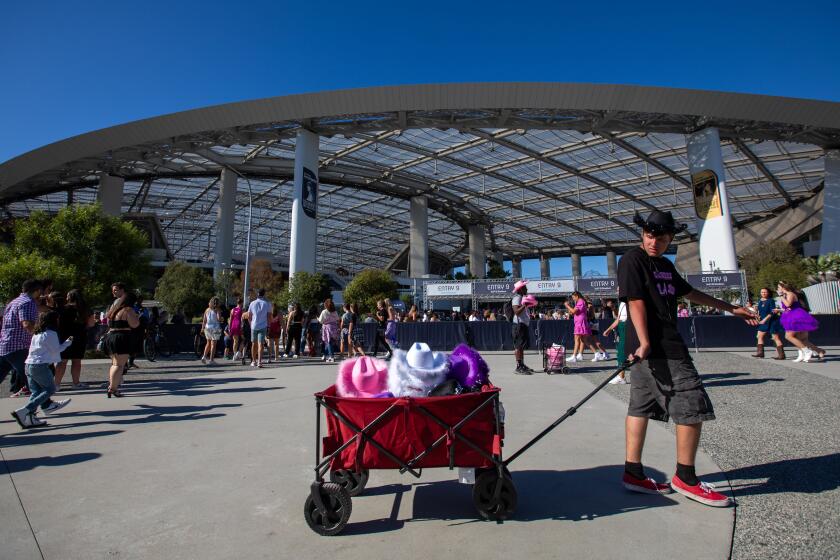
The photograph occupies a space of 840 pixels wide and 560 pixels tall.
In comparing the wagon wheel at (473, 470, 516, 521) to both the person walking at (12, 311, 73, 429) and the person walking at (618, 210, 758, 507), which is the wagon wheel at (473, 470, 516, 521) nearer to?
the person walking at (618, 210, 758, 507)

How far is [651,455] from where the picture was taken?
3418 mm

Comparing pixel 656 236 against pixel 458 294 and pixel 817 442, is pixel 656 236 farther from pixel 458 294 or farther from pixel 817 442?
pixel 458 294

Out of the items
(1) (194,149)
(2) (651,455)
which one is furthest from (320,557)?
(1) (194,149)

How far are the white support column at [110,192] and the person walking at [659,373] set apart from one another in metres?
35.6

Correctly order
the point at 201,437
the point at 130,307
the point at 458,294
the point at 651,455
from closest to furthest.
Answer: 1. the point at 651,455
2. the point at 201,437
3. the point at 130,307
4. the point at 458,294

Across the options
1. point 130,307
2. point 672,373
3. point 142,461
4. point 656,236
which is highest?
point 656,236

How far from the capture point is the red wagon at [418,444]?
7.59ft

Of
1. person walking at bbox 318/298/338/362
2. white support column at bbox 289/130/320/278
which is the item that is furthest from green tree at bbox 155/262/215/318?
person walking at bbox 318/298/338/362

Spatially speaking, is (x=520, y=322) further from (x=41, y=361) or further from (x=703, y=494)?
(x=41, y=361)

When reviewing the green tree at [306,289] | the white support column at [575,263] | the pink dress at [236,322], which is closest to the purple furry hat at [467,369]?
the pink dress at [236,322]

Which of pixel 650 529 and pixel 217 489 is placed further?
pixel 217 489

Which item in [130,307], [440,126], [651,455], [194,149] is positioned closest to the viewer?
[651,455]

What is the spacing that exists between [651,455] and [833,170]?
33.8m

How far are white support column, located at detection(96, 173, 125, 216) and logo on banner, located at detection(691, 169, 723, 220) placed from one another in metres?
36.6
